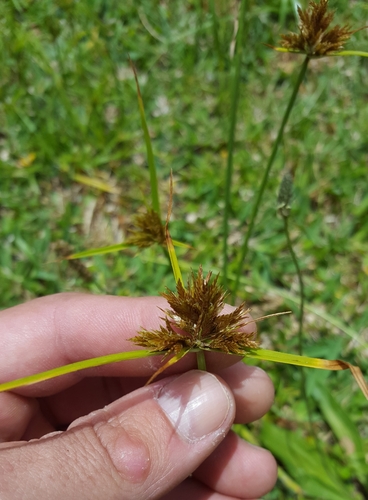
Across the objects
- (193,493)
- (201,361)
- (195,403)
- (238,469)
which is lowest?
(193,493)

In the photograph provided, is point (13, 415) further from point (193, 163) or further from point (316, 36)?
point (193, 163)

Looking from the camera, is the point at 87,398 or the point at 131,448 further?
the point at 87,398

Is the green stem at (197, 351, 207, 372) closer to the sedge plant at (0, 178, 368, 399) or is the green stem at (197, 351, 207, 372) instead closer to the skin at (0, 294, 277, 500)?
the skin at (0, 294, 277, 500)

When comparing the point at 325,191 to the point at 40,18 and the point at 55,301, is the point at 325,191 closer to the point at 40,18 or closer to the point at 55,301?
the point at 55,301

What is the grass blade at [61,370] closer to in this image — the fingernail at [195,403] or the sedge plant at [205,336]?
the sedge plant at [205,336]

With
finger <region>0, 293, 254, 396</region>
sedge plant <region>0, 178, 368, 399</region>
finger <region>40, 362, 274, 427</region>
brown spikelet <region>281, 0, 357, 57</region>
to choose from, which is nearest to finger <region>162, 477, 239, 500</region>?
finger <region>40, 362, 274, 427</region>

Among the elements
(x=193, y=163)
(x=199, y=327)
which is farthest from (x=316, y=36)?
(x=193, y=163)
